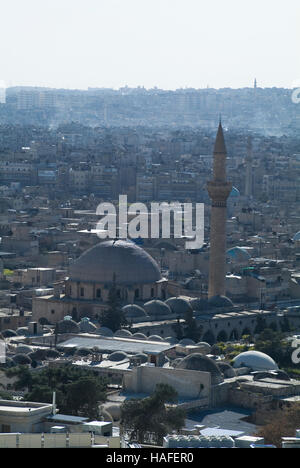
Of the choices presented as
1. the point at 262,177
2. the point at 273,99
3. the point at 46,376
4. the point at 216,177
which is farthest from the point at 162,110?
the point at 46,376

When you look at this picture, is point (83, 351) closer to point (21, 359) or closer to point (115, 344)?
point (115, 344)

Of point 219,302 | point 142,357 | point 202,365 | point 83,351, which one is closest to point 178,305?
point 219,302

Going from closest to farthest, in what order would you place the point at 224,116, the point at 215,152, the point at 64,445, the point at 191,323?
1. the point at 64,445
2. the point at 191,323
3. the point at 215,152
4. the point at 224,116

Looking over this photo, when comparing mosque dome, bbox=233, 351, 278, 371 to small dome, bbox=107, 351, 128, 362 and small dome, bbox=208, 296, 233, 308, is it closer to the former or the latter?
small dome, bbox=107, 351, 128, 362

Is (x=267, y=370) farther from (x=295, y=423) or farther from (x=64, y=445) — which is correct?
(x=64, y=445)

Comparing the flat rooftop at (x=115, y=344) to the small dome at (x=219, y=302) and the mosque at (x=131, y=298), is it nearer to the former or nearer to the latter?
the mosque at (x=131, y=298)
